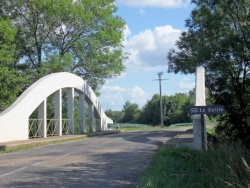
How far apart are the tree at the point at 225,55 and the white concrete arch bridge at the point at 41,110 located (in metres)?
9.10

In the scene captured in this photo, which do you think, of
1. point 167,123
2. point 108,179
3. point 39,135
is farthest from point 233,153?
point 167,123

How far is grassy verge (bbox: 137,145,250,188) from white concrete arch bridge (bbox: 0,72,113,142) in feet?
44.9

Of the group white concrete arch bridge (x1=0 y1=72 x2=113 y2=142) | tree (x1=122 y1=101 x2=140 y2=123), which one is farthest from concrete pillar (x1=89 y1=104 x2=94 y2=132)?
tree (x1=122 y1=101 x2=140 y2=123)

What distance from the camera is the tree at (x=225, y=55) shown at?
962 inches

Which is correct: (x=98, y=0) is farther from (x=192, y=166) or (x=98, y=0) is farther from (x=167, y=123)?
(x=167, y=123)

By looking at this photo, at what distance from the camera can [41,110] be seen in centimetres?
2697

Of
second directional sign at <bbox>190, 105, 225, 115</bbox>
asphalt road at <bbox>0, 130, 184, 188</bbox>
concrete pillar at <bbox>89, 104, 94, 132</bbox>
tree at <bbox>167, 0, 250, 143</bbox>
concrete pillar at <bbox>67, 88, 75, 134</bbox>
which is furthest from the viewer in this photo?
concrete pillar at <bbox>89, 104, 94, 132</bbox>

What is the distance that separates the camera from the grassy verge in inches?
272

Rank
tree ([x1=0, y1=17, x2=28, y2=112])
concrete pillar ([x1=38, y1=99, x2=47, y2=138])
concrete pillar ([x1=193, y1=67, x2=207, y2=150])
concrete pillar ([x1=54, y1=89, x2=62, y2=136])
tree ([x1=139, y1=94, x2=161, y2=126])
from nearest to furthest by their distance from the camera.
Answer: concrete pillar ([x1=193, y1=67, x2=207, y2=150]) → concrete pillar ([x1=38, y1=99, x2=47, y2=138]) → concrete pillar ([x1=54, y1=89, x2=62, y2=136]) → tree ([x1=0, y1=17, x2=28, y2=112]) → tree ([x1=139, y1=94, x2=161, y2=126])

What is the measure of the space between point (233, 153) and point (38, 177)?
15.9 feet

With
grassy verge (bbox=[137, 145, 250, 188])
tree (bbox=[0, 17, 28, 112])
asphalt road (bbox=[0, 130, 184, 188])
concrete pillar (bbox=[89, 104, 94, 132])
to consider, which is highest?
tree (bbox=[0, 17, 28, 112])

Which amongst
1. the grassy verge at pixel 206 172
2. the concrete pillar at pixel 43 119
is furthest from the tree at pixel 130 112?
the grassy verge at pixel 206 172

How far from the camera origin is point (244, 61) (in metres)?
25.7

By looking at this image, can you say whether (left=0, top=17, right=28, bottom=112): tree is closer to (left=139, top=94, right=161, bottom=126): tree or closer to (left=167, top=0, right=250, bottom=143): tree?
(left=167, top=0, right=250, bottom=143): tree
